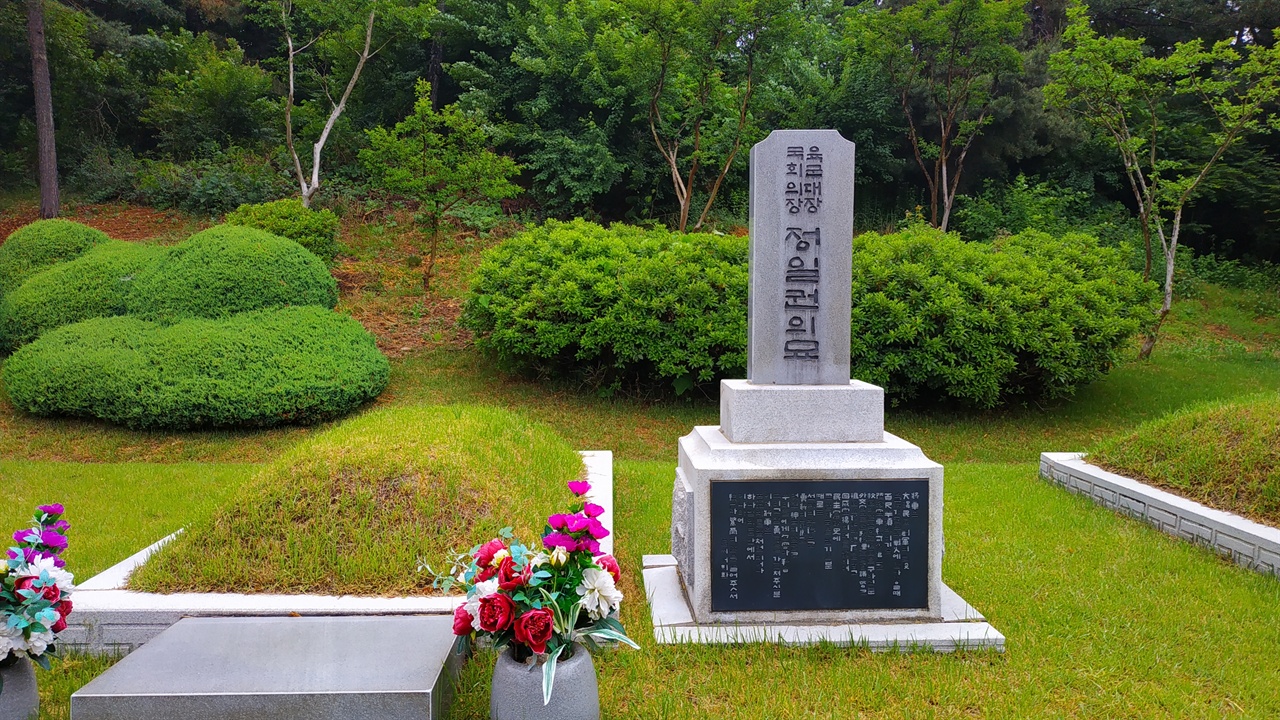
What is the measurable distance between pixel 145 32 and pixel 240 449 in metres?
16.9

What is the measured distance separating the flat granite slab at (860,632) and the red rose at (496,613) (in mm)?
1242

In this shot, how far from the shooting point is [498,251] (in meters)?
9.41

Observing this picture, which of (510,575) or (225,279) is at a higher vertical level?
(225,279)

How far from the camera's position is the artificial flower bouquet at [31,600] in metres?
2.46

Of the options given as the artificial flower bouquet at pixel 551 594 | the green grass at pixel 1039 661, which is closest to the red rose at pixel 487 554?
the artificial flower bouquet at pixel 551 594

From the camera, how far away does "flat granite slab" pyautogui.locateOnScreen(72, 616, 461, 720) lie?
2467 millimetres

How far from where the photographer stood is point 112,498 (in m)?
5.71

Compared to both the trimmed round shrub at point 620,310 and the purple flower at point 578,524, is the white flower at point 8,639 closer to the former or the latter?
the purple flower at point 578,524

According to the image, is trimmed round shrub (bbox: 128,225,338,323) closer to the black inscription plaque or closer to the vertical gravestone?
the vertical gravestone

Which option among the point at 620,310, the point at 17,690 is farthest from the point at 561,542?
the point at 620,310

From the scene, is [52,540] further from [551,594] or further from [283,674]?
[551,594]

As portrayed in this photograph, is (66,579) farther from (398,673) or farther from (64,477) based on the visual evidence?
(64,477)

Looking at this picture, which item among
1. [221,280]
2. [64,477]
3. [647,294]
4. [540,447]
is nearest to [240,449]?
[64,477]

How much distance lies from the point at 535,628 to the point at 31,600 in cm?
167
